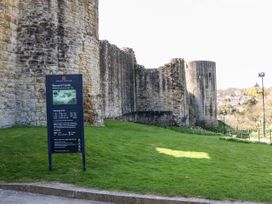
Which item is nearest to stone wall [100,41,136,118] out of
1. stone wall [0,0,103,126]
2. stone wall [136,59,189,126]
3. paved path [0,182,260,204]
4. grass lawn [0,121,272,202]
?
stone wall [136,59,189,126]

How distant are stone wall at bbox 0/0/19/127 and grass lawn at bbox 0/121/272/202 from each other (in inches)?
69.5

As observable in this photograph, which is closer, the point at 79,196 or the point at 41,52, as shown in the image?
the point at 79,196

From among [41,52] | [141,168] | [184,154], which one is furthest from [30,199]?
[41,52]

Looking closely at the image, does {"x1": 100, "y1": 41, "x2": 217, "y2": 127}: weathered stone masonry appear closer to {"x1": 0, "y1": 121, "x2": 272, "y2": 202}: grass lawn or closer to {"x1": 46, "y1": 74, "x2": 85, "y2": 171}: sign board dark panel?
{"x1": 0, "y1": 121, "x2": 272, "y2": 202}: grass lawn

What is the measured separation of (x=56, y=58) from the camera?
17953mm

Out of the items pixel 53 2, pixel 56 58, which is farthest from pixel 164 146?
pixel 53 2

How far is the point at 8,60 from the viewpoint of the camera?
55.8 feet

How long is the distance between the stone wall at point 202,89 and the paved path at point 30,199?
37.3 metres

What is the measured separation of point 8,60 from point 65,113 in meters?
7.09

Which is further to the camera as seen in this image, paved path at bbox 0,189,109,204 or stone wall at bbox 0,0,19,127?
stone wall at bbox 0,0,19,127

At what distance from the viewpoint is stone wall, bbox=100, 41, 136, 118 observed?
2722 cm

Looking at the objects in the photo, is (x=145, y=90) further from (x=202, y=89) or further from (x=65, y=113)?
(x=65, y=113)

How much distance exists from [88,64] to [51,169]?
9386 millimetres

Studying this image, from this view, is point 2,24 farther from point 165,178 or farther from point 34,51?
point 165,178
